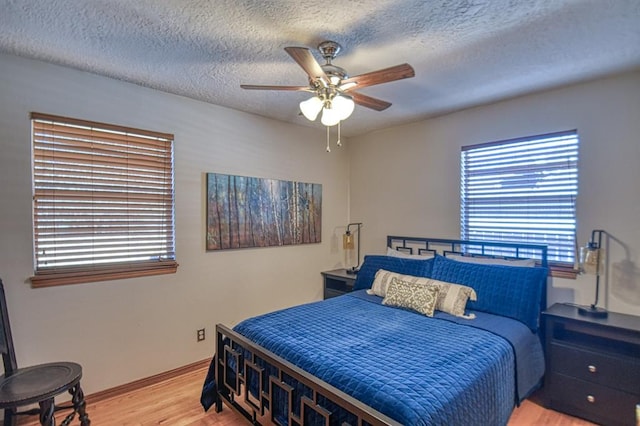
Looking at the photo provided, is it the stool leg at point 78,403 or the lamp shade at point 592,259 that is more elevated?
the lamp shade at point 592,259

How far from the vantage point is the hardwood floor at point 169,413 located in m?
2.30

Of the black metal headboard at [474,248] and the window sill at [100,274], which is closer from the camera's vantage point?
the window sill at [100,274]

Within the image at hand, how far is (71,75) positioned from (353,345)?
278 cm

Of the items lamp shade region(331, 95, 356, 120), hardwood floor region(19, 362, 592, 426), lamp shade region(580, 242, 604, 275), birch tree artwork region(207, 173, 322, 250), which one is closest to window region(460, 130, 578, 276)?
lamp shade region(580, 242, 604, 275)

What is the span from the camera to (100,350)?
8.54 feet

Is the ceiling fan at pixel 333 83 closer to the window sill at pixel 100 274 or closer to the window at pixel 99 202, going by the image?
the window at pixel 99 202

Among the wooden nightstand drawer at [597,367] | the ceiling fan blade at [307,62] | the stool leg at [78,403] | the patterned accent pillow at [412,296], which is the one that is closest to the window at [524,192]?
the wooden nightstand drawer at [597,367]

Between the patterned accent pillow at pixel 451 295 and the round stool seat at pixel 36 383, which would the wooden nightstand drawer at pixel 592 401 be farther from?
the round stool seat at pixel 36 383

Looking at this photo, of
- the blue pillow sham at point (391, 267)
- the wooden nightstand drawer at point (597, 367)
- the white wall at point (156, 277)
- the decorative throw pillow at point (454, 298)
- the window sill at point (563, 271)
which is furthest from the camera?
the blue pillow sham at point (391, 267)

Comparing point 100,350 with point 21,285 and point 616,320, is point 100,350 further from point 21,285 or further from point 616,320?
point 616,320

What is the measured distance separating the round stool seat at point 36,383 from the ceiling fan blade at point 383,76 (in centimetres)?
239

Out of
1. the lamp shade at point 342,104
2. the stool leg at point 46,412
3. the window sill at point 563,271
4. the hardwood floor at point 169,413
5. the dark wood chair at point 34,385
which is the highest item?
the lamp shade at point 342,104

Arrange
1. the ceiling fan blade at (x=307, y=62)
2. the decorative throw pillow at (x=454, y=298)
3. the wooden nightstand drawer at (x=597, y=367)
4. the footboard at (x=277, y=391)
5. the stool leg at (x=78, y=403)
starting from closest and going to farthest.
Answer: the footboard at (x=277, y=391) → the ceiling fan blade at (x=307, y=62) → the stool leg at (x=78, y=403) → the wooden nightstand drawer at (x=597, y=367) → the decorative throw pillow at (x=454, y=298)

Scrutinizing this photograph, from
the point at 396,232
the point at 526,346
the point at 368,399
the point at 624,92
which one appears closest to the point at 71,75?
the point at 368,399
